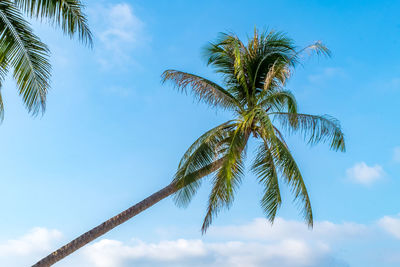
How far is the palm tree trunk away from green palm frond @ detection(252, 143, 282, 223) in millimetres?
1069

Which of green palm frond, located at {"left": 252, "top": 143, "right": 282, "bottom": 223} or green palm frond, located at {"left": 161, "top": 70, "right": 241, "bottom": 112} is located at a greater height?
green palm frond, located at {"left": 161, "top": 70, "right": 241, "bottom": 112}

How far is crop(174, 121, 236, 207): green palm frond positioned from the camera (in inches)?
471

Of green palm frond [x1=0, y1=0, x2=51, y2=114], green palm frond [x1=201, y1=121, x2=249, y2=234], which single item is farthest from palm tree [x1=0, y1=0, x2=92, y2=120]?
green palm frond [x1=201, y1=121, x2=249, y2=234]

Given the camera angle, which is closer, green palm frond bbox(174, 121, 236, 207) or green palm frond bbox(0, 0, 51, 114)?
green palm frond bbox(0, 0, 51, 114)

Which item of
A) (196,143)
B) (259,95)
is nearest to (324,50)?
(259,95)

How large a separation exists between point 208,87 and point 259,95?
1.34 m

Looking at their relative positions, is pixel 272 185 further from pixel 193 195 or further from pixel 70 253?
pixel 70 253

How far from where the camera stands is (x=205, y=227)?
11977 mm

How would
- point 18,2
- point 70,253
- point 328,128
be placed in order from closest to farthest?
point 18,2, point 70,253, point 328,128

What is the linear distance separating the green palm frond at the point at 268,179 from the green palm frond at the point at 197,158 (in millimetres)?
1008

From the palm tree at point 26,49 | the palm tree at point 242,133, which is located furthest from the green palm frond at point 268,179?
the palm tree at point 26,49

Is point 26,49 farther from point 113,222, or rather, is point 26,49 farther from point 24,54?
point 113,222

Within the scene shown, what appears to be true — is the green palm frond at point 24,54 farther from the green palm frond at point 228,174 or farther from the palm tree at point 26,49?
the green palm frond at point 228,174

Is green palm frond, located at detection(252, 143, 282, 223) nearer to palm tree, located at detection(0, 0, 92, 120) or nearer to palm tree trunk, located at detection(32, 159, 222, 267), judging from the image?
palm tree trunk, located at detection(32, 159, 222, 267)
